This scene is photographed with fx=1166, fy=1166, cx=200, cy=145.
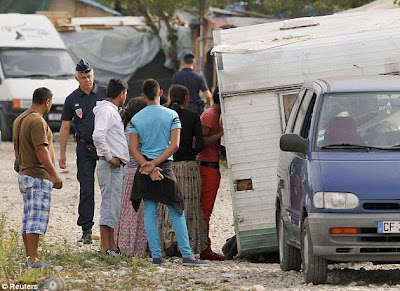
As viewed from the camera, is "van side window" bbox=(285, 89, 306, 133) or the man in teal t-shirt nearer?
"van side window" bbox=(285, 89, 306, 133)

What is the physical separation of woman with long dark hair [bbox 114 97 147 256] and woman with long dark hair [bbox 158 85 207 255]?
219 millimetres

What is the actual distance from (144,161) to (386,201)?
9.41 ft

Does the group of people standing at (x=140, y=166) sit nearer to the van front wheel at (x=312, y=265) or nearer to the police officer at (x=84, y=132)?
the police officer at (x=84, y=132)

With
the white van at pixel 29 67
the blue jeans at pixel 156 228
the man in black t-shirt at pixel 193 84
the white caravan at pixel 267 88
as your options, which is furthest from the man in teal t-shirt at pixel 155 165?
the white van at pixel 29 67

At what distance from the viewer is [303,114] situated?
10.3 meters

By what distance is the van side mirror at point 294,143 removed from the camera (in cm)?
960

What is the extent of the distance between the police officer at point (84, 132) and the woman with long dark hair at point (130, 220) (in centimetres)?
56

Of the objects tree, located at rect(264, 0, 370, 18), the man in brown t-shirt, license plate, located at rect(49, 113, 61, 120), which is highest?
tree, located at rect(264, 0, 370, 18)

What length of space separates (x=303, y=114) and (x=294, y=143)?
28.5 inches

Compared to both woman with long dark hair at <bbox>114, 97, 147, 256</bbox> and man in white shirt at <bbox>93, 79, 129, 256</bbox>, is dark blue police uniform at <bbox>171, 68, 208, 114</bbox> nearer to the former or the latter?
woman with long dark hair at <bbox>114, 97, 147, 256</bbox>

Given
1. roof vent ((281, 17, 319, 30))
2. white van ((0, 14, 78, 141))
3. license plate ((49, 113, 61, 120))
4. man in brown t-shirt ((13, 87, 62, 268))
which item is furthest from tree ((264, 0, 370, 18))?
man in brown t-shirt ((13, 87, 62, 268))

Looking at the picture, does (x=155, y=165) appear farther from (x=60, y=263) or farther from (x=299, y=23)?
(x=299, y=23)

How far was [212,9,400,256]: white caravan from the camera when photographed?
38.2 ft

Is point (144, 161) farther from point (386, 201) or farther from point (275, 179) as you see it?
point (386, 201)
